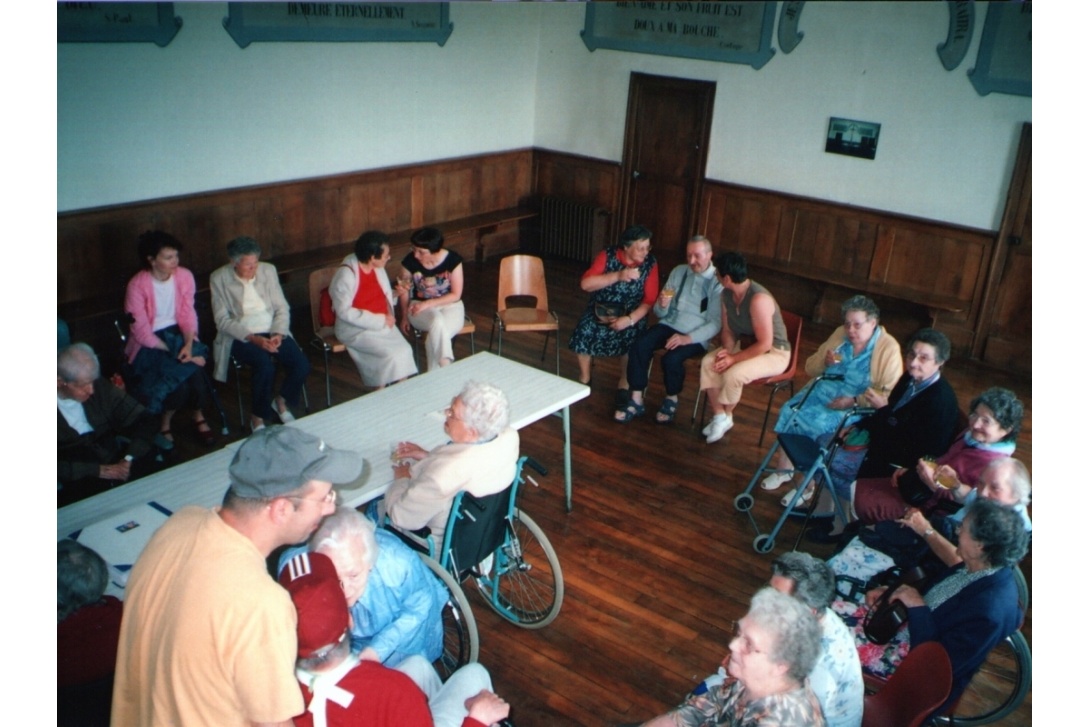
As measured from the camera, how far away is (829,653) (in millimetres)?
2404

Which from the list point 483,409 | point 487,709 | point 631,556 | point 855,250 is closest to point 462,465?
point 483,409

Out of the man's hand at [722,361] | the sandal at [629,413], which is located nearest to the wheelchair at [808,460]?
the man's hand at [722,361]

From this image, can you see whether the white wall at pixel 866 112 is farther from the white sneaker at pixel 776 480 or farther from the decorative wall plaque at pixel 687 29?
the white sneaker at pixel 776 480

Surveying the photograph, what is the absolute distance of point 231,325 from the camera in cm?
475

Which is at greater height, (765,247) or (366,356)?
(765,247)

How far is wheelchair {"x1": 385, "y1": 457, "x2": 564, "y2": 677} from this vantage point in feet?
9.61

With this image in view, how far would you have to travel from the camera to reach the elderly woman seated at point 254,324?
4746 mm

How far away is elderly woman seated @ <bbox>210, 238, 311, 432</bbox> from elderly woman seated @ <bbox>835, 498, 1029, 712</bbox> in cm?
337

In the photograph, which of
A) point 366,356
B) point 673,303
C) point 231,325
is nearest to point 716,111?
point 673,303

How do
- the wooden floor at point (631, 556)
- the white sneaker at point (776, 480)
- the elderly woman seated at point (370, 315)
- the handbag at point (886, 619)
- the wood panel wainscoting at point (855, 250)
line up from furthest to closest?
the wood panel wainscoting at point (855, 250)
the elderly woman seated at point (370, 315)
the white sneaker at point (776, 480)
the wooden floor at point (631, 556)
the handbag at point (886, 619)

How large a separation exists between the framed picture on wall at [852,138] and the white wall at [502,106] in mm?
63

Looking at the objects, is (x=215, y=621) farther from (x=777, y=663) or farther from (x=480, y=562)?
(x=480, y=562)

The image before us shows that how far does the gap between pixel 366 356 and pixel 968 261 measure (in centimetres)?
459
